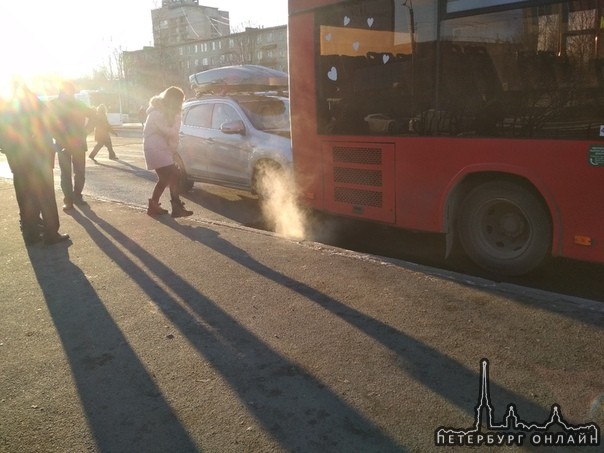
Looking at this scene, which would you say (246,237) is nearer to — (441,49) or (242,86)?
(441,49)

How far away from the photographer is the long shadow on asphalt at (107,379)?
279 cm

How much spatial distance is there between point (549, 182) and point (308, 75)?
10.8 feet

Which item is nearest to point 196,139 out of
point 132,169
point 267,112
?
point 267,112

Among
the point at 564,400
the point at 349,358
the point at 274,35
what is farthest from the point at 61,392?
the point at 274,35

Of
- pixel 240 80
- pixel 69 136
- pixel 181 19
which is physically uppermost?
pixel 181 19

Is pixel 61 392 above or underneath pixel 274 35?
underneath

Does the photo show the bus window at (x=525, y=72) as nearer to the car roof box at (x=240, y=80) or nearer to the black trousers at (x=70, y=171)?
the car roof box at (x=240, y=80)

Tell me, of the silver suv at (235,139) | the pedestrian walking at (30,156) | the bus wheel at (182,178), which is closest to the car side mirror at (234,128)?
the silver suv at (235,139)

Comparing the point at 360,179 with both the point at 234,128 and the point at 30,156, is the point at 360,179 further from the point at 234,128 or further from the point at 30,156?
the point at 30,156

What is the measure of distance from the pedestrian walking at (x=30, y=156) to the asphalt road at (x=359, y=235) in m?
2.61

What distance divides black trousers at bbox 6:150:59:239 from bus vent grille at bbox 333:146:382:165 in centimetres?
351

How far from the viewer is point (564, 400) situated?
9.82 feet

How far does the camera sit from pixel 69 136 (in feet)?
27.2

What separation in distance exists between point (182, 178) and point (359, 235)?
15.1 ft
